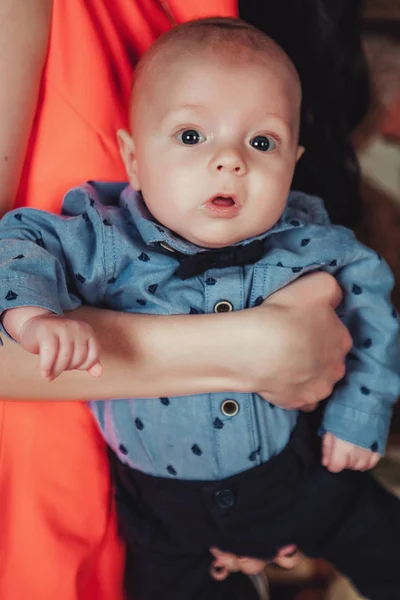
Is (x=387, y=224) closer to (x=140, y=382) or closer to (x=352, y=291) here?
(x=352, y=291)

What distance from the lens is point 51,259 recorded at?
84 cm

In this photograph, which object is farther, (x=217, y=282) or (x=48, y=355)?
(x=217, y=282)

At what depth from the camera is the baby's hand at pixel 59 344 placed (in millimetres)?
685

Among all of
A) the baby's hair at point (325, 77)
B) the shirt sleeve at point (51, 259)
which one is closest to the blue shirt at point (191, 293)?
the shirt sleeve at point (51, 259)

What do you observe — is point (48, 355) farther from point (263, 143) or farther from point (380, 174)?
point (380, 174)

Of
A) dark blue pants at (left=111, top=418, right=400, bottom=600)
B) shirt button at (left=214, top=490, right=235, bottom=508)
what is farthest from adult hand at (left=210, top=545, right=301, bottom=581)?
shirt button at (left=214, top=490, right=235, bottom=508)

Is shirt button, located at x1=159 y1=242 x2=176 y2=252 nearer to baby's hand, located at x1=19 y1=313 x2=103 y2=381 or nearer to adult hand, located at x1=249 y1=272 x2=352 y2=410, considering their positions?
adult hand, located at x1=249 y1=272 x2=352 y2=410

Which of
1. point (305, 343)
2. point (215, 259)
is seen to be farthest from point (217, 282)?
point (305, 343)

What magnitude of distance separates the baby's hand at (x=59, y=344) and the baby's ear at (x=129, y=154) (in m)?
0.33

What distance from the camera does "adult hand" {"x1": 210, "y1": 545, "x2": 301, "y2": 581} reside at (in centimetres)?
111

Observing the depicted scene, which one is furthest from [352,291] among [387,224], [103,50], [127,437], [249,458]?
[387,224]

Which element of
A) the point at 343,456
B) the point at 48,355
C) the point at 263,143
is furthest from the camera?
the point at 343,456

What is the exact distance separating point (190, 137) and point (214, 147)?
4cm

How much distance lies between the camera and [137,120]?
0.96 m
